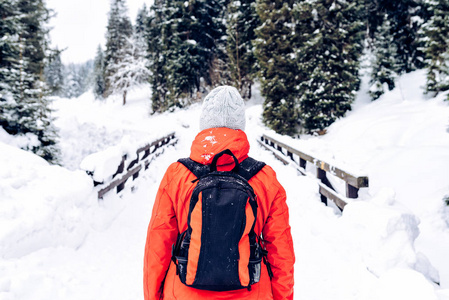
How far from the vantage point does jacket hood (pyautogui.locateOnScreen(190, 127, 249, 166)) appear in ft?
5.22

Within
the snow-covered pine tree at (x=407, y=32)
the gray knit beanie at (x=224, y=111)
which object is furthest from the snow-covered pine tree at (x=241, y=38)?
the gray knit beanie at (x=224, y=111)

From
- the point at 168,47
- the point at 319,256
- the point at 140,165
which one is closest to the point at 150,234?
the point at 319,256

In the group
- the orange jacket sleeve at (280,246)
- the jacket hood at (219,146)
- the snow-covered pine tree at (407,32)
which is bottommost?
the orange jacket sleeve at (280,246)

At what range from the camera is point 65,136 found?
15.4m

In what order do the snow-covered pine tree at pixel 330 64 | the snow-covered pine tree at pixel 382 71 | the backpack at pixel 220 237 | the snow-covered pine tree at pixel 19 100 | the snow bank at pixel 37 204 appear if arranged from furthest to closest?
the snow-covered pine tree at pixel 382 71 < the snow-covered pine tree at pixel 330 64 < the snow-covered pine tree at pixel 19 100 < the snow bank at pixel 37 204 < the backpack at pixel 220 237

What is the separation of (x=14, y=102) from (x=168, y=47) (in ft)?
81.5

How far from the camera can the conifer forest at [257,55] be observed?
10.5 m

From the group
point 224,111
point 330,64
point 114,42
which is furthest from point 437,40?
point 114,42

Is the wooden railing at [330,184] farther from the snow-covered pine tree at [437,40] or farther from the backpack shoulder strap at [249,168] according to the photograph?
the snow-covered pine tree at [437,40]

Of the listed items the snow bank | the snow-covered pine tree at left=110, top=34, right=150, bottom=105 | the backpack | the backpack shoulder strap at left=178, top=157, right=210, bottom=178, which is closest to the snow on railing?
the snow bank

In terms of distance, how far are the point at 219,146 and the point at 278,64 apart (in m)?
18.6

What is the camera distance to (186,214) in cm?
158

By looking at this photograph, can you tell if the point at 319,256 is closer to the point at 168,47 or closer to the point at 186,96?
the point at 186,96

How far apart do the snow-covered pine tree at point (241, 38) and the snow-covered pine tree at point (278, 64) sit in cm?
715
